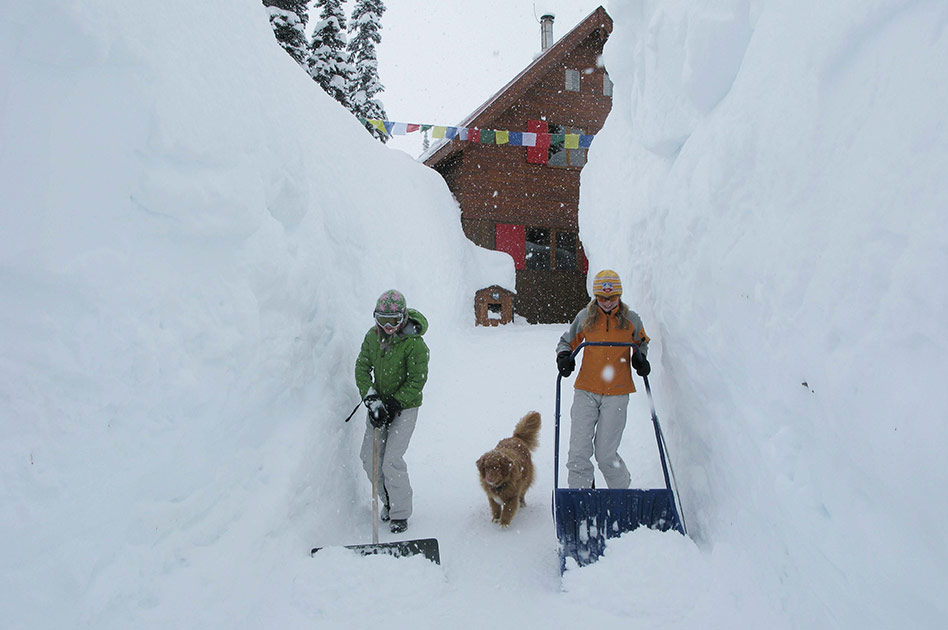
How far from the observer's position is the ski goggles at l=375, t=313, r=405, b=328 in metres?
4.27

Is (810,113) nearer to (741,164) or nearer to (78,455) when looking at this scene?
(741,164)

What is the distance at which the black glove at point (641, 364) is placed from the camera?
4.07 m

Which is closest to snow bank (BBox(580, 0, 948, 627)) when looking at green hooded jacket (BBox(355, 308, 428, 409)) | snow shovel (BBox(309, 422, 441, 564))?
snow shovel (BBox(309, 422, 441, 564))

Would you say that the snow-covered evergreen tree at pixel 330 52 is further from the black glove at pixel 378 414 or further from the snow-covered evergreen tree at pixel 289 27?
the black glove at pixel 378 414

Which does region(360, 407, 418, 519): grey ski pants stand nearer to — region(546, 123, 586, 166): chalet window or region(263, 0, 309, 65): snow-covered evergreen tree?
region(546, 123, 586, 166): chalet window

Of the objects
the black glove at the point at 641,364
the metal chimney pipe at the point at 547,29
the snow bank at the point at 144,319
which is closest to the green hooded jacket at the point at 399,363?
the snow bank at the point at 144,319

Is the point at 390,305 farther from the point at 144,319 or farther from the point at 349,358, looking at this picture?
the point at 144,319

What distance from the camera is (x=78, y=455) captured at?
2262 millimetres

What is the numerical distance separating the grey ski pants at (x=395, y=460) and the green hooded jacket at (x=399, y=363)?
150 mm

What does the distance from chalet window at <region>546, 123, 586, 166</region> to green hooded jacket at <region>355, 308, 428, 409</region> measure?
1279 cm

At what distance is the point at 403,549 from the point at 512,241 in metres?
12.9

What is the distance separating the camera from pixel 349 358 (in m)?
5.09

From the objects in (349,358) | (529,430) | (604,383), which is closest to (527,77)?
(349,358)

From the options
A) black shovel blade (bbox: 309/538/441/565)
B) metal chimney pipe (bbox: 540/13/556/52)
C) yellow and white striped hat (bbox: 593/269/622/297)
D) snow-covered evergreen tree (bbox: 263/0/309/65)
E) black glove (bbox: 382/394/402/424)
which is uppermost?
metal chimney pipe (bbox: 540/13/556/52)
